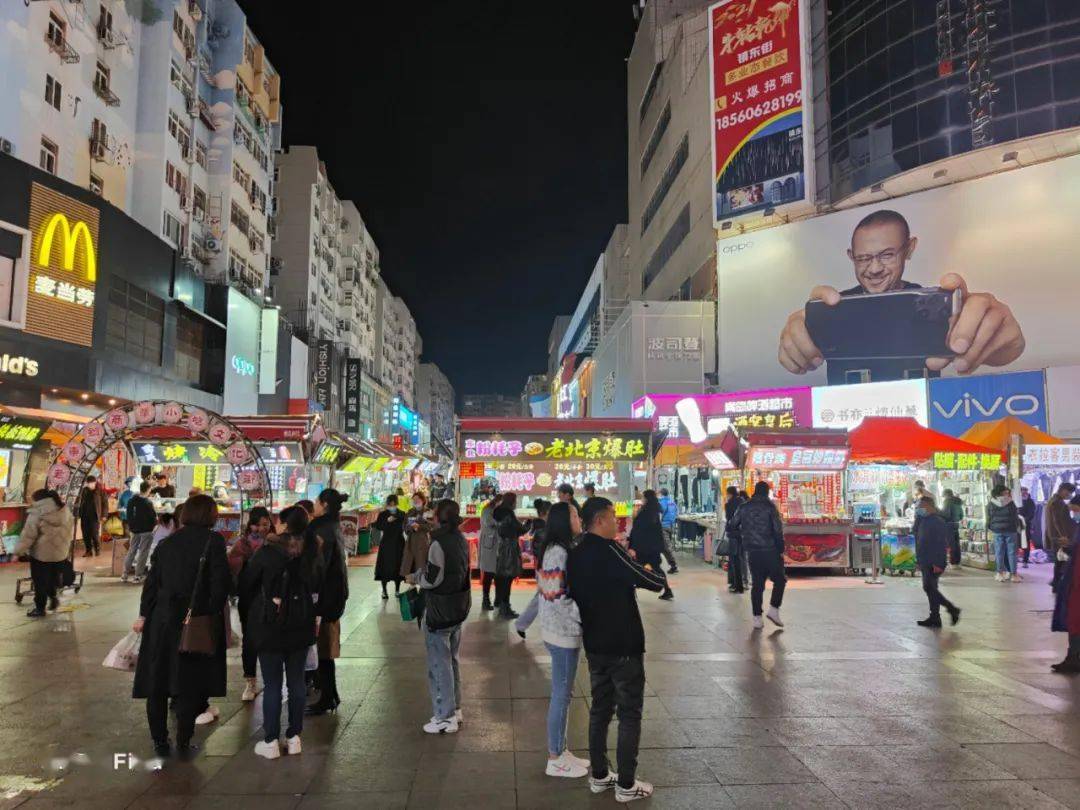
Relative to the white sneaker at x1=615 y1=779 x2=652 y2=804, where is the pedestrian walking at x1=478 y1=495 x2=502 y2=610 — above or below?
above

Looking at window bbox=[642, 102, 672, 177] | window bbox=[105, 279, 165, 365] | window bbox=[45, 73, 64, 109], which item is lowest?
window bbox=[105, 279, 165, 365]

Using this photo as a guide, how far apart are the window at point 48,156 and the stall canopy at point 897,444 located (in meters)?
22.9

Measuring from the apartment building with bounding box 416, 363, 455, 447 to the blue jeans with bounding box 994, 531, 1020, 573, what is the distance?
343 feet

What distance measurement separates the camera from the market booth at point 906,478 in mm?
16750

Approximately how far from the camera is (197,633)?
5254mm

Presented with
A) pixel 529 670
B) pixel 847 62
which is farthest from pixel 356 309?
pixel 529 670

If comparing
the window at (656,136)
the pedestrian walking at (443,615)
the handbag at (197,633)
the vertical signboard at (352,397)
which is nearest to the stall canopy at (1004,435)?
the pedestrian walking at (443,615)

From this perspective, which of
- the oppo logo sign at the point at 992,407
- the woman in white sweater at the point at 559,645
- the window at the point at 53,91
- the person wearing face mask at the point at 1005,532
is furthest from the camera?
the oppo logo sign at the point at 992,407

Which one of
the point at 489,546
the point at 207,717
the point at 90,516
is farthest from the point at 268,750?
the point at 90,516

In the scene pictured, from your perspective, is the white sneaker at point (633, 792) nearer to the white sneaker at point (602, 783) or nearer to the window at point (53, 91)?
the white sneaker at point (602, 783)

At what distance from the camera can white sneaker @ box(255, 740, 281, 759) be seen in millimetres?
5168

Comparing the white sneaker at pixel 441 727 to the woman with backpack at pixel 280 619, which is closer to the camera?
the woman with backpack at pixel 280 619

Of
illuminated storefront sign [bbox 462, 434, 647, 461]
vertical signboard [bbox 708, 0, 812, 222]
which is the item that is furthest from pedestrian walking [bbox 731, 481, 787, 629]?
vertical signboard [bbox 708, 0, 812, 222]

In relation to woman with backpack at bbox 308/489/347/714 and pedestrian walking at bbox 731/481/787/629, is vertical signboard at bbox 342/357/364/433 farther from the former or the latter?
woman with backpack at bbox 308/489/347/714
